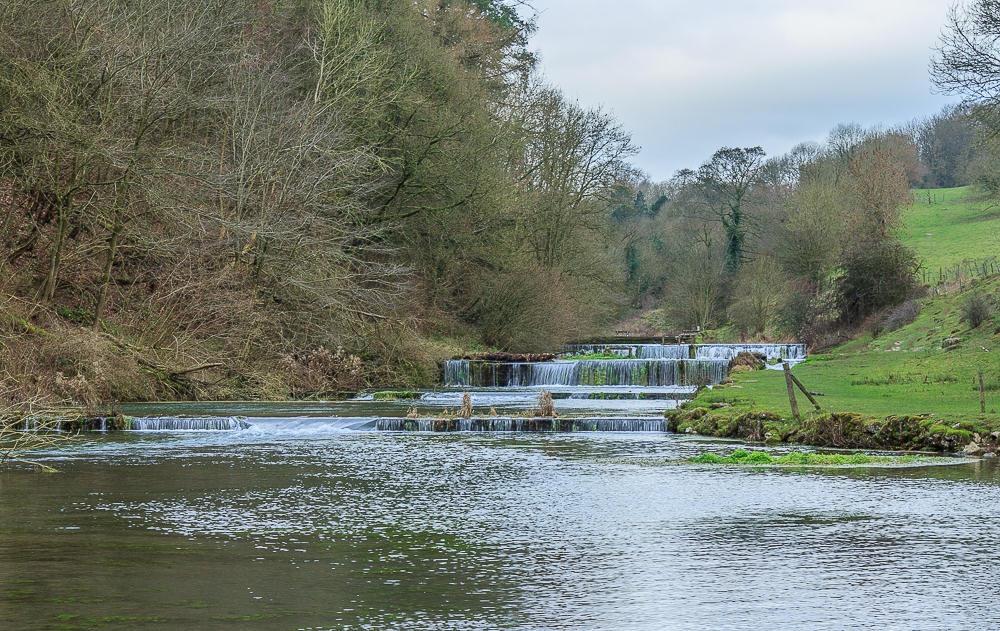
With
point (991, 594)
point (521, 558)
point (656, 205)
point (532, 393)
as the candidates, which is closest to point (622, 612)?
point (521, 558)

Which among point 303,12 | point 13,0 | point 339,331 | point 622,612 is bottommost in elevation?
point 622,612

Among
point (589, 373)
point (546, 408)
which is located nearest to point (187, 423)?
point (546, 408)

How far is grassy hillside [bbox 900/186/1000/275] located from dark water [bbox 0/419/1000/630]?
1844 inches

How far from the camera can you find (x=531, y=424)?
914 inches

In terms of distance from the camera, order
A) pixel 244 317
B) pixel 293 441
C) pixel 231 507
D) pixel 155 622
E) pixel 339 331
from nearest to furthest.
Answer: pixel 155 622 → pixel 231 507 → pixel 293 441 → pixel 244 317 → pixel 339 331

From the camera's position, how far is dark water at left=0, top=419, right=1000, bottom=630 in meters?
7.44

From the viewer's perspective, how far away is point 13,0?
2372cm

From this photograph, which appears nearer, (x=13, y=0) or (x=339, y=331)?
(x=13, y=0)

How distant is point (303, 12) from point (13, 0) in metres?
16.8

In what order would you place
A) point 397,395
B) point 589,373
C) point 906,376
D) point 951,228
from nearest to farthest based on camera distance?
point 906,376
point 397,395
point 589,373
point 951,228

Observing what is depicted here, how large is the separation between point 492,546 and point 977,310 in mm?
28802

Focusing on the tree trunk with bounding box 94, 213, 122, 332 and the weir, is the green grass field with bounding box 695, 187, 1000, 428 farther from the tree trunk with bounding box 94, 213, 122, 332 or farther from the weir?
the tree trunk with bounding box 94, 213, 122, 332

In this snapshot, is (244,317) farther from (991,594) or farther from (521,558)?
(991,594)

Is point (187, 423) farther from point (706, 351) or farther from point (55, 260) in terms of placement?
point (706, 351)
